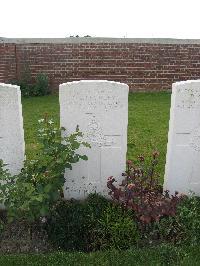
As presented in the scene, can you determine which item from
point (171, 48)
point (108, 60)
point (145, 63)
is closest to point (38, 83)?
point (108, 60)

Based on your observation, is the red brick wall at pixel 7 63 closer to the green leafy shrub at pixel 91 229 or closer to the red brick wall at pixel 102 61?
the red brick wall at pixel 102 61

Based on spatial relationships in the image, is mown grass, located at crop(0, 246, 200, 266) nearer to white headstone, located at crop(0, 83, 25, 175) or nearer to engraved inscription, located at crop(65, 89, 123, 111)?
white headstone, located at crop(0, 83, 25, 175)

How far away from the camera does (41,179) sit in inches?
144

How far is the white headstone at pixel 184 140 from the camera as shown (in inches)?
153

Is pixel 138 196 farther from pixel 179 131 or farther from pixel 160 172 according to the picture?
pixel 160 172

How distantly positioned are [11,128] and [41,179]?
25.7 inches

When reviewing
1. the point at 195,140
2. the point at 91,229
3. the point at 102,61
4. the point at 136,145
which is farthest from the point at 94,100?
the point at 102,61

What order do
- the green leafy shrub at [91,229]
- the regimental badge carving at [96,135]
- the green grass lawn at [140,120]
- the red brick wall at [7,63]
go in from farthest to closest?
the red brick wall at [7,63] → the green grass lawn at [140,120] → the regimental badge carving at [96,135] → the green leafy shrub at [91,229]

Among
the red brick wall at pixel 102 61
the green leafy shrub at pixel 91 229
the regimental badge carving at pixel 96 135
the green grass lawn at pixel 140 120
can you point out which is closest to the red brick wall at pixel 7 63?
the red brick wall at pixel 102 61

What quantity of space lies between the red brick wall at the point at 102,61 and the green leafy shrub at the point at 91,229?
681cm

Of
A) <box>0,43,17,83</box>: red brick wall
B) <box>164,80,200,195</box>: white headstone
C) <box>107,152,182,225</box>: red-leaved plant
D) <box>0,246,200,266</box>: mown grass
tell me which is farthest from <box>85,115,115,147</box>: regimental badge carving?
<box>0,43,17,83</box>: red brick wall

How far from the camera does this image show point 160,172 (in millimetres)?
5078

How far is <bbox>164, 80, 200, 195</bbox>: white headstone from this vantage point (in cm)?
389

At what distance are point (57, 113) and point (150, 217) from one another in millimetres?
4676
